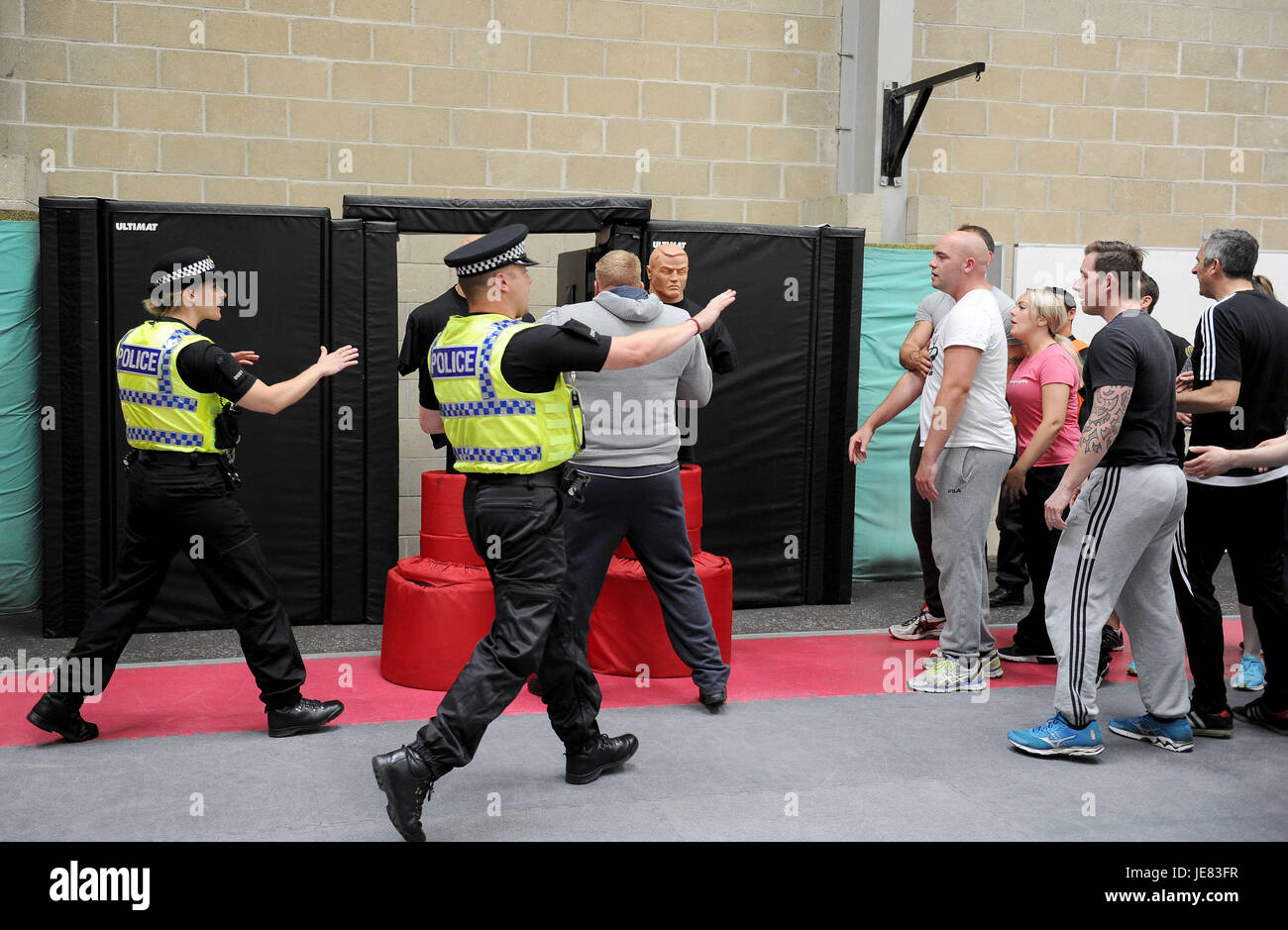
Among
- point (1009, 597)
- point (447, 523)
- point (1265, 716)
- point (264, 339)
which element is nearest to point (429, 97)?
point (264, 339)

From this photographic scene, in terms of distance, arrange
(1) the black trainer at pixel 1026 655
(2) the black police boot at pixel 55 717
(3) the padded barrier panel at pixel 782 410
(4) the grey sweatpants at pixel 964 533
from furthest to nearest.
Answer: (3) the padded barrier panel at pixel 782 410
(1) the black trainer at pixel 1026 655
(4) the grey sweatpants at pixel 964 533
(2) the black police boot at pixel 55 717

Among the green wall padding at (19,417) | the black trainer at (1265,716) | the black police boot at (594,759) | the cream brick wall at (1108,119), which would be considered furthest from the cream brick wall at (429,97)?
the black trainer at (1265,716)

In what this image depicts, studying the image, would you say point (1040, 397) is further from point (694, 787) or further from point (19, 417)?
point (19, 417)

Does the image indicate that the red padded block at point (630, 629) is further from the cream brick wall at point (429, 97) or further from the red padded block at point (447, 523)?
the cream brick wall at point (429, 97)

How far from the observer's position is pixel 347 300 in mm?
5730

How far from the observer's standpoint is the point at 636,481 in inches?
171

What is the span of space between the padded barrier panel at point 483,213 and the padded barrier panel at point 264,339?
1.00 ft

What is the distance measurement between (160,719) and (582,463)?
180 centimetres

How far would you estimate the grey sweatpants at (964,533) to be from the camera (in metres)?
4.79

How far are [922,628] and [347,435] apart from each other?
2.93m

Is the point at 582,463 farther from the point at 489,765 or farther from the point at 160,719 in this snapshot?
the point at 160,719

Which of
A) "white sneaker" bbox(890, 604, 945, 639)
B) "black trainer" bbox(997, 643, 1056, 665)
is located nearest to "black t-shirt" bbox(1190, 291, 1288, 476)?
"black trainer" bbox(997, 643, 1056, 665)
